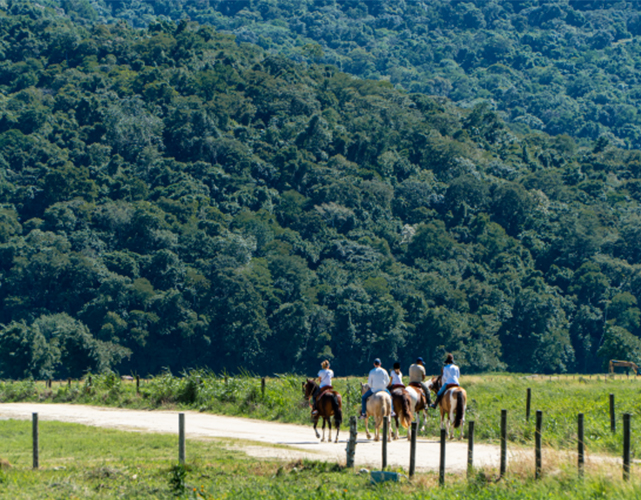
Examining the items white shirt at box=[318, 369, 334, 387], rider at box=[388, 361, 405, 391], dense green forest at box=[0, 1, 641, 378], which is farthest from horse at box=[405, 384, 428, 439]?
dense green forest at box=[0, 1, 641, 378]

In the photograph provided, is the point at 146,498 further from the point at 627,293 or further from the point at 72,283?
the point at 627,293

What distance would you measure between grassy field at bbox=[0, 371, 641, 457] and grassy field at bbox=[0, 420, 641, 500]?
304 centimetres

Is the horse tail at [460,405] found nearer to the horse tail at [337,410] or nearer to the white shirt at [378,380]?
the white shirt at [378,380]

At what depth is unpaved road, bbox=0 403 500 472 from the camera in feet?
59.0

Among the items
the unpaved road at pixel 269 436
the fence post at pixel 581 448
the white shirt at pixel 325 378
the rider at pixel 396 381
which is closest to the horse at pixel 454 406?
the unpaved road at pixel 269 436

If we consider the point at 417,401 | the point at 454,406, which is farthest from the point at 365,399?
the point at 454,406

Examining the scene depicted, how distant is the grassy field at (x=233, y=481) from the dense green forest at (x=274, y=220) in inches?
1774

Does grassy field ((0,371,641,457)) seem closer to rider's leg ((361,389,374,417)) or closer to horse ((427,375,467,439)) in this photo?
horse ((427,375,467,439))

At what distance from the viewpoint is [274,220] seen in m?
112

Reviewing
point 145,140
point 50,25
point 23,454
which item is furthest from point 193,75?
point 23,454

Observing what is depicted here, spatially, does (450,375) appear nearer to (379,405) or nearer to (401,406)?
(401,406)

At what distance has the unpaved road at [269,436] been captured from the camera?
59.0ft

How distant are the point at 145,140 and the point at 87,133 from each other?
8695 millimetres

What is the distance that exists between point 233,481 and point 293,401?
1195 centimetres
